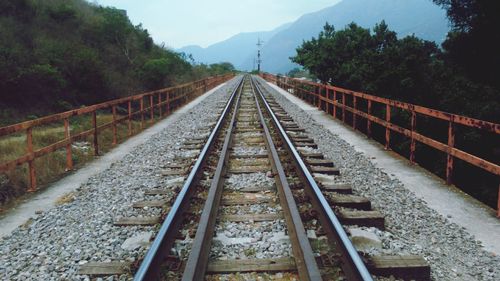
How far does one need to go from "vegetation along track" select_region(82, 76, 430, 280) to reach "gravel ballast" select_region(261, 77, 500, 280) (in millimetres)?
286

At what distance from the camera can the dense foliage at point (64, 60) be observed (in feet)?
53.0

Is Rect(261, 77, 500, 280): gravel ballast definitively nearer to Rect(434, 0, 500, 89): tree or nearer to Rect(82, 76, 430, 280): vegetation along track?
Rect(82, 76, 430, 280): vegetation along track

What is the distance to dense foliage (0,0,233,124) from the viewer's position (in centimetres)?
1614

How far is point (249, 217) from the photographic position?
493 cm

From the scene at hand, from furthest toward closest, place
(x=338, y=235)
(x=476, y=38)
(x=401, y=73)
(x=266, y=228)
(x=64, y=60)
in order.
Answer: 1. (x=64, y=60)
2. (x=401, y=73)
3. (x=476, y=38)
4. (x=266, y=228)
5. (x=338, y=235)

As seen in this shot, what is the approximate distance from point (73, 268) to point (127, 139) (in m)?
7.86

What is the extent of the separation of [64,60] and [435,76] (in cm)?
1610

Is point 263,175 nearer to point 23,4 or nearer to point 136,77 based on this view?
point 136,77

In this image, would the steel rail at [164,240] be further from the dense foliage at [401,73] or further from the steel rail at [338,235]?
the dense foliage at [401,73]

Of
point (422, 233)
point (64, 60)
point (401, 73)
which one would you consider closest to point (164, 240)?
point (422, 233)

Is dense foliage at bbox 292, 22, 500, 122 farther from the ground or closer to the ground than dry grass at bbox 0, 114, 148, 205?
farther from the ground

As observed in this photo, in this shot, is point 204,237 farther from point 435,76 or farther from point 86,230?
point 435,76

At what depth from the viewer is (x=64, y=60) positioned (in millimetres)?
19188

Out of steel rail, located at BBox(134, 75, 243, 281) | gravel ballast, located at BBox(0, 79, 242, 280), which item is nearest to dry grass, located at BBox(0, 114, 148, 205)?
gravel ballast, located at BBox(0, 79, 242, 280)
